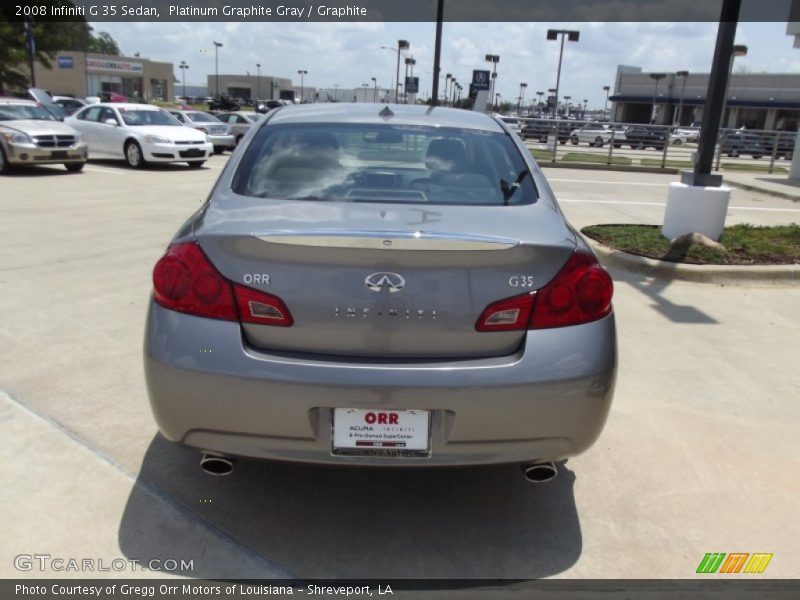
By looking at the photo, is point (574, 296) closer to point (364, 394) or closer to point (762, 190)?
point (364, 394)

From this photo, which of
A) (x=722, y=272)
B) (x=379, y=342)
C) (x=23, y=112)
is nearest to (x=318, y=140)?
(x=379, y=342)

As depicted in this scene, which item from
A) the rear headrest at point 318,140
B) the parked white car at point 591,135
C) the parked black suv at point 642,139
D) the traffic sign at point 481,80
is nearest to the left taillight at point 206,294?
the rear headrest at point 318,140

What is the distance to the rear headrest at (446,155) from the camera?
3402 millimetres

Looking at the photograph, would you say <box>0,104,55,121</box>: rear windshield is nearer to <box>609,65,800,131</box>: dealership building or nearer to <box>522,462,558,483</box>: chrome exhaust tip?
<box>522,462,558,483</box>: chrome exhaust tip

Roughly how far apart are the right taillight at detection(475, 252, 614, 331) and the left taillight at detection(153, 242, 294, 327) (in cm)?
75

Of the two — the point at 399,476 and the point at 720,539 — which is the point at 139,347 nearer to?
the point at 399,476

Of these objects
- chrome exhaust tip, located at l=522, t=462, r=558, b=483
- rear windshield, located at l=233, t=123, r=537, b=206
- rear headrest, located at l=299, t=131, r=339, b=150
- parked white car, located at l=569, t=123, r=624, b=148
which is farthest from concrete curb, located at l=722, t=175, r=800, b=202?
parked white car, located at l=569, t=123, r=624, b=148

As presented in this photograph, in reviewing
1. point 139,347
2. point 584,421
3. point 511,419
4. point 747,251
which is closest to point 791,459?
point 584,421

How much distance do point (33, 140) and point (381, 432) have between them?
14.4 m

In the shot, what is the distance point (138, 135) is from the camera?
16.8 m

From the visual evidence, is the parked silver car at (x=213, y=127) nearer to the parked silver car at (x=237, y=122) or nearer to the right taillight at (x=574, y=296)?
the parked silver car at (x=237, y=122)

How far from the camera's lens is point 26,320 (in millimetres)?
5039

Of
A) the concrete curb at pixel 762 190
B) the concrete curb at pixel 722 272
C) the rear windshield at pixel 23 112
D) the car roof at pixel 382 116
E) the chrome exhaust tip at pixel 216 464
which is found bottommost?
the concrete curb at pixel 762 190

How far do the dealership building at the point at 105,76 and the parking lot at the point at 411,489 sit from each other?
257 feet
